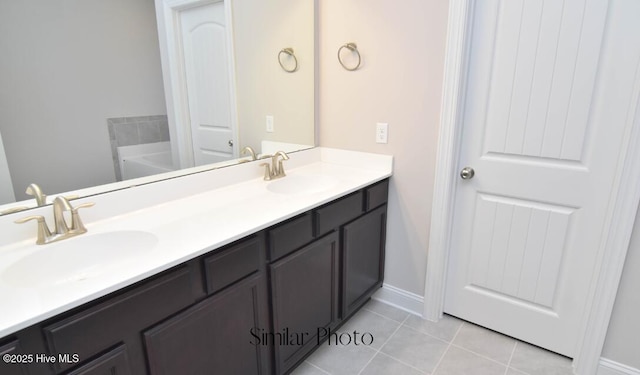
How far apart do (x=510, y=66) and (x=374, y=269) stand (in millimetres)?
1340

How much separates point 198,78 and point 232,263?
931 mm

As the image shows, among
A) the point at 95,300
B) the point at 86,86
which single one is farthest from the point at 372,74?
the point at 95,300

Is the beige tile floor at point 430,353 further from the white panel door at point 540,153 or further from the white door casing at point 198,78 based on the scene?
the white door casing at point 198,78

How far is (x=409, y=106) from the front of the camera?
1.99 meters

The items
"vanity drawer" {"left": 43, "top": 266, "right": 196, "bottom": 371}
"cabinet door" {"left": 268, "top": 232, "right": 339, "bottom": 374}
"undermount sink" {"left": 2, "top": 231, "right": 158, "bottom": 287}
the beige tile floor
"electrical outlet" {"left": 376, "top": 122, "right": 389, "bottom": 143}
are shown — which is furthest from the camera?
"electrical outlet" {"left": 376, "top": 122, "right": 389, "bottom": 143}

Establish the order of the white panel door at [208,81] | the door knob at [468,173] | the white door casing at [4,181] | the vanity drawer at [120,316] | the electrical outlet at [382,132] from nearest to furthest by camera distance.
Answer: the vanity drawer at [120,316] < the white door casing at [4,181] < the white panel door at [208,81] < the door knob at [468,173] < the electrical outlet at [382,132]

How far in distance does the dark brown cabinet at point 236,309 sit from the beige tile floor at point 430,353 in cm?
14

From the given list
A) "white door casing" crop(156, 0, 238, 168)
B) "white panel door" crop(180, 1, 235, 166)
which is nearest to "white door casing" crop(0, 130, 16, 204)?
"white door casing" crop(156, 0, 238, 168)

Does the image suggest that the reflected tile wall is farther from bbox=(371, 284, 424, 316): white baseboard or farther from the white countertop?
bbox=(371, 284, 424, 316): white baseboard

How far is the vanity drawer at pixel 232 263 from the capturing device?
3.90 feet

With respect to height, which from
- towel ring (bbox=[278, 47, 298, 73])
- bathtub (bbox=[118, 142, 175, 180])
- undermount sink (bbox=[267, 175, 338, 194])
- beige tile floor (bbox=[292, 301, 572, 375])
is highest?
towel ring (bbox=[278, 47, 298, 73])

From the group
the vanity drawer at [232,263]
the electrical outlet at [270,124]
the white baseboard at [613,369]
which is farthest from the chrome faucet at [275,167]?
the white baseboard at [613,369]

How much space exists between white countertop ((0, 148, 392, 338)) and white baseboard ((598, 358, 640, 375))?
4.56 feet

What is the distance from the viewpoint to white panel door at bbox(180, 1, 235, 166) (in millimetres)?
1640
